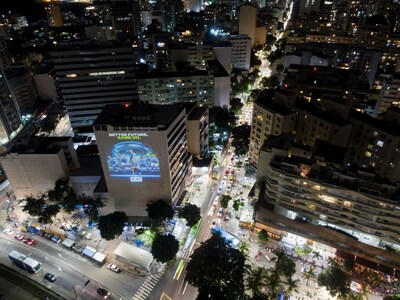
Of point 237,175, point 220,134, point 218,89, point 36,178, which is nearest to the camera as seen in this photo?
point 36,178

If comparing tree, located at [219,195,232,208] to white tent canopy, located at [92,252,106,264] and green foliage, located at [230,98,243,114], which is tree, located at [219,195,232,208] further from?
green foliage, located at [230,98,243,114]

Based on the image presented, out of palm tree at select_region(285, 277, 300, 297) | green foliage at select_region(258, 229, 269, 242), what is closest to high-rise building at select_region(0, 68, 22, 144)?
green foliage at select_region(258, 229, 269, 242)

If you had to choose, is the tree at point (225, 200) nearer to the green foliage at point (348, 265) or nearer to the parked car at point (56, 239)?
the green foliage at point (348, 265)

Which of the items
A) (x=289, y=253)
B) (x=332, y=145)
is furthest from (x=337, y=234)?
(x=332, y=145)

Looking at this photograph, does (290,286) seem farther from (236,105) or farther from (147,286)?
(236,105)

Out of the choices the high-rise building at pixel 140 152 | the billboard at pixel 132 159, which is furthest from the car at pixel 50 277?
the billboard at pixel 132 159

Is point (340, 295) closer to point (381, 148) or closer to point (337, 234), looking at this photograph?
point (337, 234)
